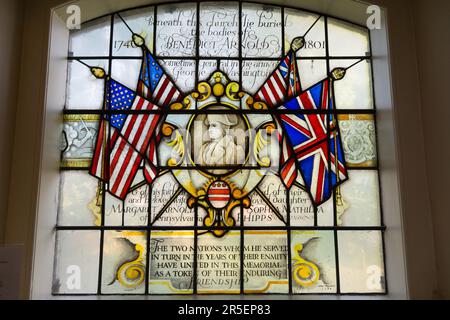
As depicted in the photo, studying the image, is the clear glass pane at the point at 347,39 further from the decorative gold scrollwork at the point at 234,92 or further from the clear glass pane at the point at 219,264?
the clear glass pane at the point at 219,264

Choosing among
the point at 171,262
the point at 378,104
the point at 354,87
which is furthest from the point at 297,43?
the point at 171,262

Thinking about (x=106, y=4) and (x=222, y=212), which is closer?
(x=222, y=212)

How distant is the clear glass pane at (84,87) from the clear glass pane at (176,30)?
0.41 m

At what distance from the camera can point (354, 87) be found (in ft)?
10.9

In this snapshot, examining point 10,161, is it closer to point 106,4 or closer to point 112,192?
point 112,192

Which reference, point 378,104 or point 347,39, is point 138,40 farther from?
point 378,104

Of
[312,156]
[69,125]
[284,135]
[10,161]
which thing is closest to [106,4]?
[69,125]

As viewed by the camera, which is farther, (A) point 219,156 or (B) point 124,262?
(A) point 219,156

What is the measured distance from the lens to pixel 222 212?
311 cm

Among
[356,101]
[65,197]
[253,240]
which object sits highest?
[356,101]

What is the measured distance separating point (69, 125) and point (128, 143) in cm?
41

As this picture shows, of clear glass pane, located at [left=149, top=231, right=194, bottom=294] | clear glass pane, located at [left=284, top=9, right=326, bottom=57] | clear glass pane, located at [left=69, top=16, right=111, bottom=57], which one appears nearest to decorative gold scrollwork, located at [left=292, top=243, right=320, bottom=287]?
clear glass pane, located at [left=149, top=231, right=194, bottom=294]

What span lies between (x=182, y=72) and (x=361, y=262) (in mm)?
1677

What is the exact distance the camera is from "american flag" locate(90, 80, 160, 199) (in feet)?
10.3
